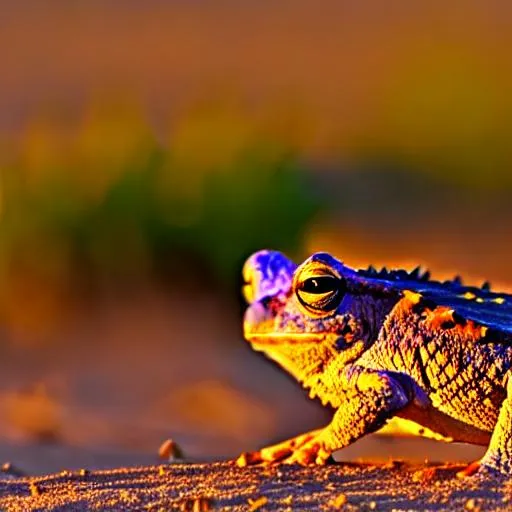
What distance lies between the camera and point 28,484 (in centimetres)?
640

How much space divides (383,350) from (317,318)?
433 millimetres

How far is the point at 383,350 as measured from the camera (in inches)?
255

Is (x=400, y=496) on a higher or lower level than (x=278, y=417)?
lower

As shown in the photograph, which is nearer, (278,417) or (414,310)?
(414,310)

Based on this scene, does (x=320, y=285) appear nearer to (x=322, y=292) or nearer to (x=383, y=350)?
(x=322, y=292)

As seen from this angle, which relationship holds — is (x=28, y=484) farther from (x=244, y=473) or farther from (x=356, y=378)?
(x=356, y=378)

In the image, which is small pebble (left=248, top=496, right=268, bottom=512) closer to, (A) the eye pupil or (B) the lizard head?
(B) the lizard head

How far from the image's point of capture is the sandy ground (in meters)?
5.39

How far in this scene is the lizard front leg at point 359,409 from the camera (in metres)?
6.26

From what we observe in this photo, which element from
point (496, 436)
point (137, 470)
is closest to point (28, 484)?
point (137, 470)

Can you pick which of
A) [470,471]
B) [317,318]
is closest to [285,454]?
[317,318]

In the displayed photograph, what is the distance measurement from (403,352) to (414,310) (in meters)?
0.25

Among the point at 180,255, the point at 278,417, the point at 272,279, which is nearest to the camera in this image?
the point at 272,279

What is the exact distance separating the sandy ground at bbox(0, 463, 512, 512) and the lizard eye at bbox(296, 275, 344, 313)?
93 cm
